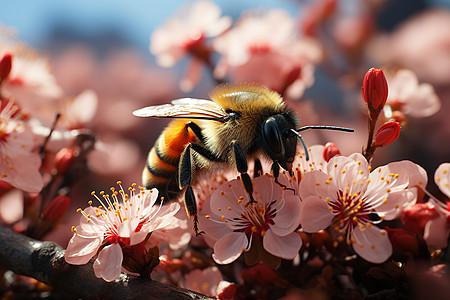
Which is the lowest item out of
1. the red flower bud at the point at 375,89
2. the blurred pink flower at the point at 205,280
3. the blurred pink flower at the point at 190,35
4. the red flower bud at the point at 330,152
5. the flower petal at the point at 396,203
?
the blurred pink flower at the point at 205,280

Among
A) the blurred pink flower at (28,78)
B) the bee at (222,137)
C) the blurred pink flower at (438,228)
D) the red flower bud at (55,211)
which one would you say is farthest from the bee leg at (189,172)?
the blurred pink flower at (28,78)

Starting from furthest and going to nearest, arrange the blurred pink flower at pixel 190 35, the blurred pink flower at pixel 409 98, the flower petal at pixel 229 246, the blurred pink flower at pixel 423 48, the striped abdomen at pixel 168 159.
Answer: the blurred pink flower at pixel 423 48, the blurred pink flower at pixel 190 35, the blurred pink flower at pixel 409 98, the striped abdomen at pixel 168 159, the flower petal at pixel 229 246

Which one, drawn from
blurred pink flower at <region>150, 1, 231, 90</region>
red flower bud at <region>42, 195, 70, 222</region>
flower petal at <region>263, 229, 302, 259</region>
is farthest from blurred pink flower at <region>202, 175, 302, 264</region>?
blurred pink flower at <region>150, 1, 231, 90</region>

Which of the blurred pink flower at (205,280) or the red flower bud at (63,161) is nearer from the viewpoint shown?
the blurred pink flower at (205,280)

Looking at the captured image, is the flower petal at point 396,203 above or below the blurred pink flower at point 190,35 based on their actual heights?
below

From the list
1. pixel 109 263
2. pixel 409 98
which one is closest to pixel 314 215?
pixel 109 263

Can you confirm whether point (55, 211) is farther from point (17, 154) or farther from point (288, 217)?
point (288, 217)

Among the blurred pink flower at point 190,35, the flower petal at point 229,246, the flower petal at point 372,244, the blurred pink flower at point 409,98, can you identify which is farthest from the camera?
the blurred pink flower at point 190,35

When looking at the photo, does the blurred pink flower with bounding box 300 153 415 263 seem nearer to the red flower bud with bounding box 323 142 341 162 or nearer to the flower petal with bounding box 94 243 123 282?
the red flower bud with bounding box 323 142 341 162

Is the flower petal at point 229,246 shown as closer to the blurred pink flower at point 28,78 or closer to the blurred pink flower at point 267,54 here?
the blurred pink flower at point 267,54
